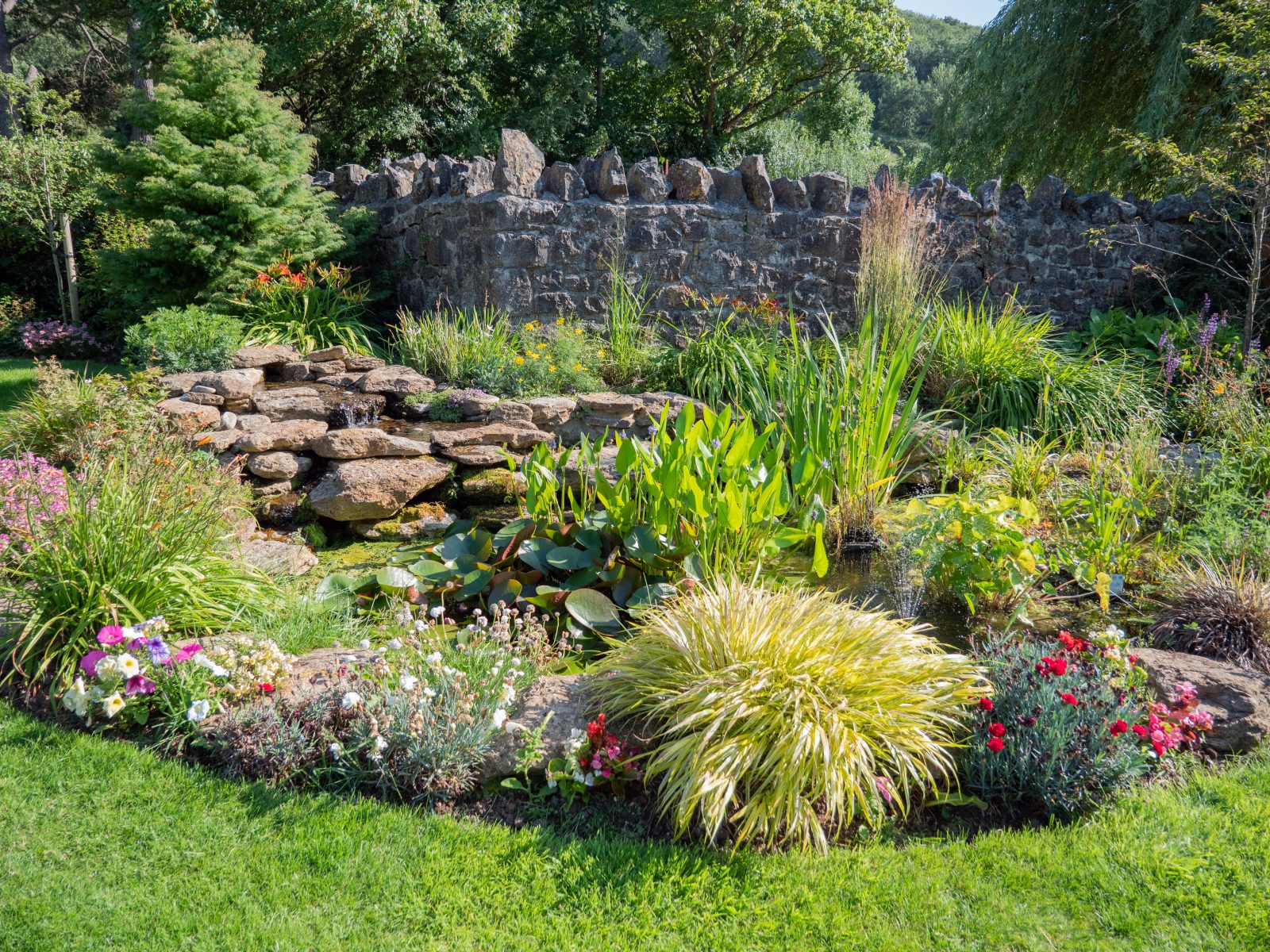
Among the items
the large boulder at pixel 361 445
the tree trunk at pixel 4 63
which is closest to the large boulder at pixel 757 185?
the large boulder at pixel 361 445

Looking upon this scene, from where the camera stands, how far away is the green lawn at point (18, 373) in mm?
6754

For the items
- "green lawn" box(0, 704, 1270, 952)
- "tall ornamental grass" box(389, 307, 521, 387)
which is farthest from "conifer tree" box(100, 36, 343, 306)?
"green lawn" box(0, 704, 1270, 952)

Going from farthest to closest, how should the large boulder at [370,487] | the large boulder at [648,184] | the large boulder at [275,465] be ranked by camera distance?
the large boulder at [648,184] → the large boulder at [275,465] → the large boulder at [370,487]

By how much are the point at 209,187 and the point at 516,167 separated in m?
2.40

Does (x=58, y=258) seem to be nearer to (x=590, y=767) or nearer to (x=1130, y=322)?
(x=590, y=767)

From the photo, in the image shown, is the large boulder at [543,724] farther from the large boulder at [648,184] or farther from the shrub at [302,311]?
the large boulder at [648,184]

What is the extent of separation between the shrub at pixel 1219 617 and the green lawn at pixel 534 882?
3.09ft

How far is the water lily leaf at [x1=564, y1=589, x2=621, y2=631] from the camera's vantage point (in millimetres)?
3307

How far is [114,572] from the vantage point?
297 cm

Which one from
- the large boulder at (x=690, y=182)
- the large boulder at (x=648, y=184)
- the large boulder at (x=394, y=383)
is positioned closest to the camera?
the large boulder at (x=394, y=383)

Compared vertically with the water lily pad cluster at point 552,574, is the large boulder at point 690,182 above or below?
above

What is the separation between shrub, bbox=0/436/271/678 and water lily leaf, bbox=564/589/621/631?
1289 mm

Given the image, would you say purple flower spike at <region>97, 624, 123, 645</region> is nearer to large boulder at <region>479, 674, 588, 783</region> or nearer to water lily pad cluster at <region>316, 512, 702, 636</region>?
water lily pad cluster at <region>316, 512, 702, 636</region>

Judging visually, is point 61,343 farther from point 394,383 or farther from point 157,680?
point 157,680
